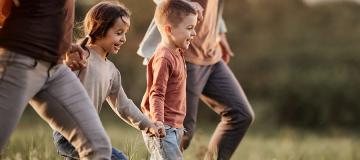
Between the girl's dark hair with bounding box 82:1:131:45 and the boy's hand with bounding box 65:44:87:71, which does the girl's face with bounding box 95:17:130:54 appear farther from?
the boy's hand with bounding box 65:44:87:71

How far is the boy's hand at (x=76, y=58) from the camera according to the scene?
454 centimetres

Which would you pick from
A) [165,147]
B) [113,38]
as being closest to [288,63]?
[165,147]

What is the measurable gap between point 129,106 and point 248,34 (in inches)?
778

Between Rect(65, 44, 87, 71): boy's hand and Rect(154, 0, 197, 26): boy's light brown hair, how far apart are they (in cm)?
77

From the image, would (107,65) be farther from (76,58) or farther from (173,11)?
(173,11)

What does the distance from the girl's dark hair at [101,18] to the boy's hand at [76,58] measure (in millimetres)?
203

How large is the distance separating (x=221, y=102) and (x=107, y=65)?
1.59 meters

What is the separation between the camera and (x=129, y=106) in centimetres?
482

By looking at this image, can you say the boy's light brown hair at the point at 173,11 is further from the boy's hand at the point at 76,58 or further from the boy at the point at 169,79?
the boy's hand at the point at 76,58

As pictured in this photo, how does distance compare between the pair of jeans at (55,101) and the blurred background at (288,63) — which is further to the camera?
the blurred background at (288,63)

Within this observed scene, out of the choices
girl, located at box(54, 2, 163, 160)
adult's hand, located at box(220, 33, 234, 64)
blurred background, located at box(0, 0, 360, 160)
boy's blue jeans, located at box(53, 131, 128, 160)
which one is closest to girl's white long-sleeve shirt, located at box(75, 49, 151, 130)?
girl, located at box(54, 2, 163, 160)

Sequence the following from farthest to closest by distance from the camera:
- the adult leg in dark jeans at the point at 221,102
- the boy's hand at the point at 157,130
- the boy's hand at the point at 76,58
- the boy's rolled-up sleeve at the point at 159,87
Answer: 1. the adult leg in dark jeans at the point at 221,102
2. the boy's rolled-up sleeve at the point at 159,87
3. the boy's hand at the point at 157,130
4. the boy's hand at the point at 76,58

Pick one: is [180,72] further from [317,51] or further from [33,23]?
[317,51]

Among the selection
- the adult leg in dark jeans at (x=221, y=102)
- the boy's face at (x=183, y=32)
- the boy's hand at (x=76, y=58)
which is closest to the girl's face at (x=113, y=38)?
the boy's hand at (x=76, y=58)
